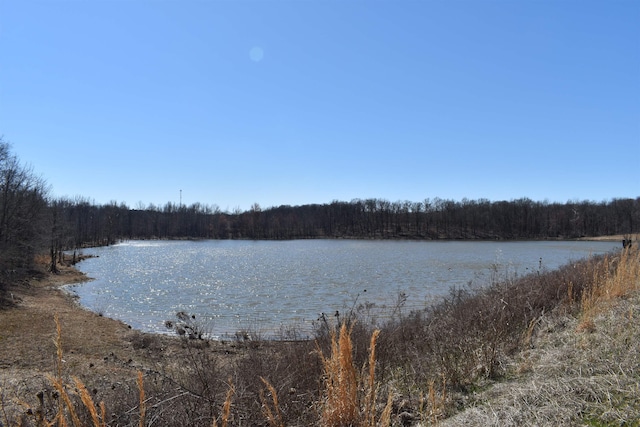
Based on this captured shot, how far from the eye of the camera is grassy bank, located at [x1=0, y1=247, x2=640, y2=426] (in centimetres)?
288

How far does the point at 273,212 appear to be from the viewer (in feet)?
490

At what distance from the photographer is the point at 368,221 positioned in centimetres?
12900

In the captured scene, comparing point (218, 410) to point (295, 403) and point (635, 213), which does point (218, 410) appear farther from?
point (635, 213)

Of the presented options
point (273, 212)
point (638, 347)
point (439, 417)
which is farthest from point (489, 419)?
point (273, 212)

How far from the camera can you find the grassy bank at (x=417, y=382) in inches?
114

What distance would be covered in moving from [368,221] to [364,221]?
1547 millimetres

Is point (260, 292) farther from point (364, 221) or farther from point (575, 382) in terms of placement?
point (364, 221)

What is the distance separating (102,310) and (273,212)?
12995cm

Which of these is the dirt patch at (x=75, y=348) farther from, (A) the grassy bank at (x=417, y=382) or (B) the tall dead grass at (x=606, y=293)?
(B) the tall dead grass at (x=606, y=293)

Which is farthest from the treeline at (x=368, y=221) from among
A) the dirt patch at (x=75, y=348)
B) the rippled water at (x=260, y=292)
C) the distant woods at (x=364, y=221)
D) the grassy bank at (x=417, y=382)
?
the grassy bank at (x=417, y=382)

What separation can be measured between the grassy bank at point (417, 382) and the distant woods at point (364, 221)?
242ft

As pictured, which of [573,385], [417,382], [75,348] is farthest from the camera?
[75,348]

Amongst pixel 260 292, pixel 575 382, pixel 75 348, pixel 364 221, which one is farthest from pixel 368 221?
pixel 575 382

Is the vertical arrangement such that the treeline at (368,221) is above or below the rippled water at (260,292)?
above
